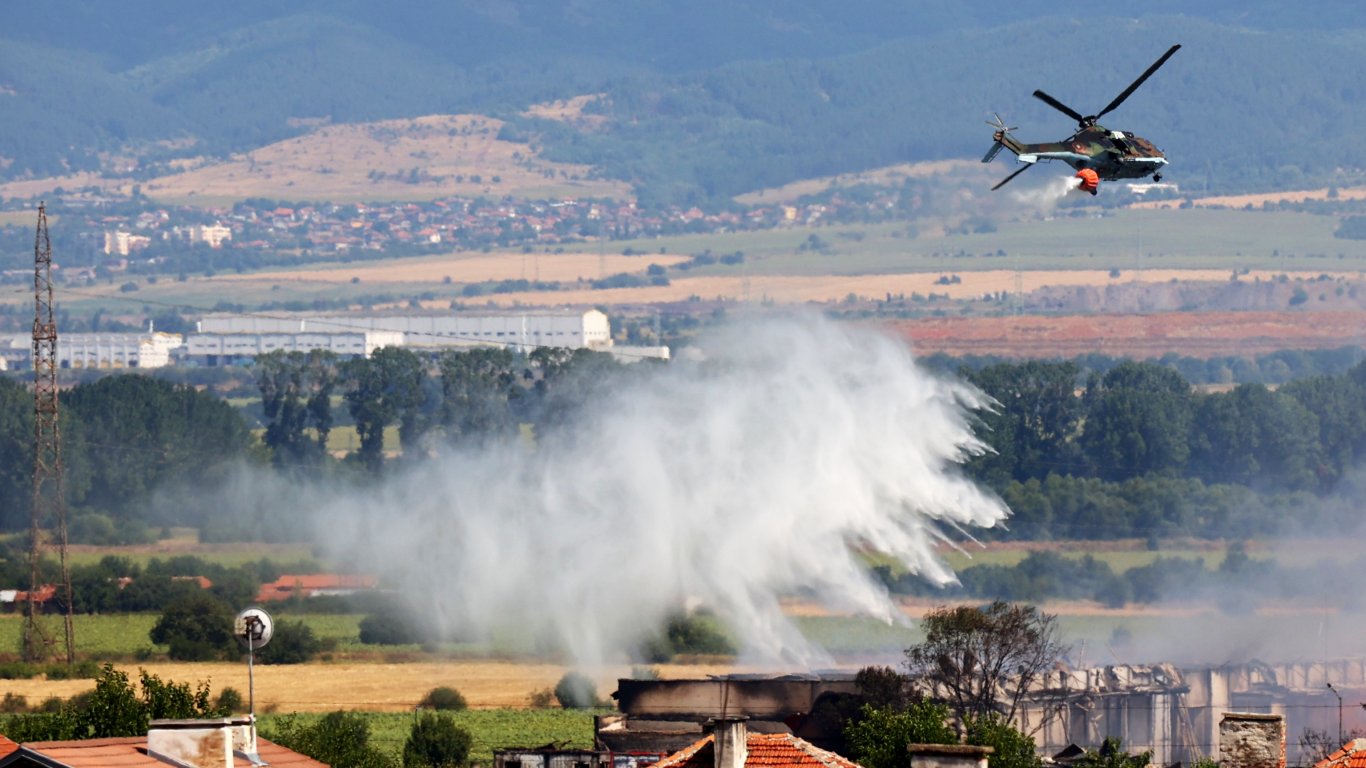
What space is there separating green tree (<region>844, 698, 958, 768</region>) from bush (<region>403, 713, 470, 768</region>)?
42.4ft

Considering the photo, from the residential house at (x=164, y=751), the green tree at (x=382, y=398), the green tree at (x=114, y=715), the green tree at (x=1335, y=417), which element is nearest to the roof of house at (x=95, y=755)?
the residential house at (x=164, y=751)

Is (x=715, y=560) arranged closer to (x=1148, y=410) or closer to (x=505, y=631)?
(x=505, y=631)

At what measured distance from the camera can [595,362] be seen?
6703 inches

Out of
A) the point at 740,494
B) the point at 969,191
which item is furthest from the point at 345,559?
the point at 969,191

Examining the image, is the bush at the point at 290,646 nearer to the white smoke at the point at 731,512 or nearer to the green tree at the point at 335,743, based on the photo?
the white smoke at the point at 731,512

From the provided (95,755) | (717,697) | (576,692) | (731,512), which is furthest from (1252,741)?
(731,512)

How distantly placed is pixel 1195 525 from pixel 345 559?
1775 inches

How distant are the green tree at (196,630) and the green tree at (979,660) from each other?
26.4m

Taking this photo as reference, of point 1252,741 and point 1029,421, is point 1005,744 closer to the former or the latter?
point 1252,741

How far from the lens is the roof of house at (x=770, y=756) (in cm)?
3097

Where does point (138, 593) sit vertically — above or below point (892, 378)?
below

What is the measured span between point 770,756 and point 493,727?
53.2 metres

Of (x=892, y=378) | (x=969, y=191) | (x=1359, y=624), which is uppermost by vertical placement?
(x=969, y=191)

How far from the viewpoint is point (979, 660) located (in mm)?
84125
